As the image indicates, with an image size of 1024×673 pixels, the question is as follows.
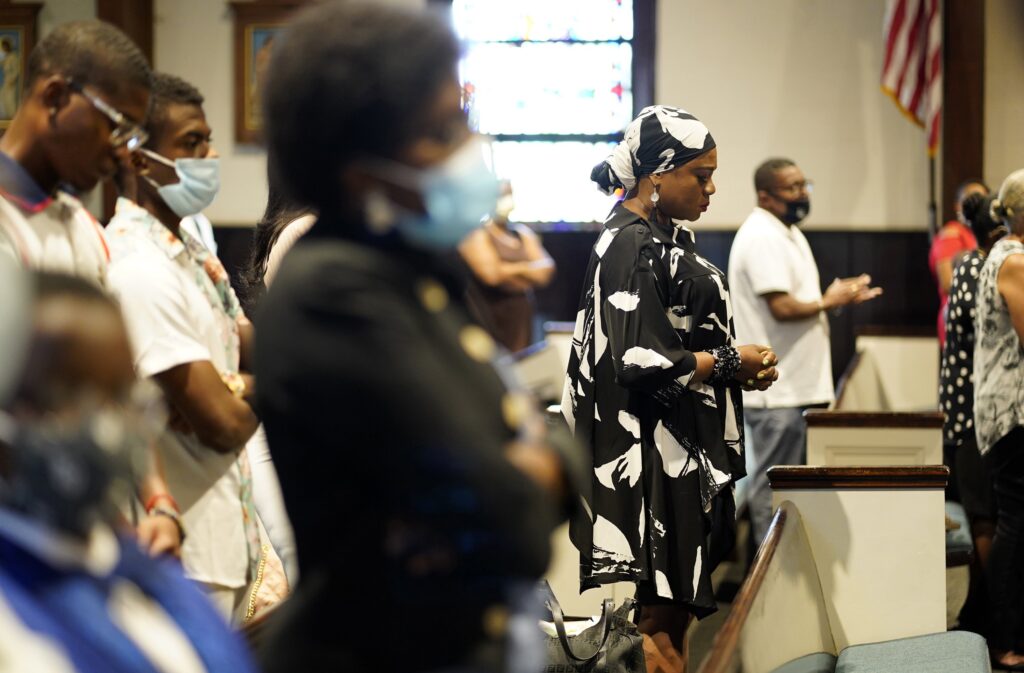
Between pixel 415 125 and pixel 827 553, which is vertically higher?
pixel 415 125

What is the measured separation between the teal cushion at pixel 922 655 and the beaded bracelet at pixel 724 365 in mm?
880

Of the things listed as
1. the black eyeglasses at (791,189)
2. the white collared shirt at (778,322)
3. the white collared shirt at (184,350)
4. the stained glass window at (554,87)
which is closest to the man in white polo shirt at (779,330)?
the white collared shirt at (778,322)

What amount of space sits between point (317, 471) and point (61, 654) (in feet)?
0.93

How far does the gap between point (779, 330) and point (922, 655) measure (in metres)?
2.79

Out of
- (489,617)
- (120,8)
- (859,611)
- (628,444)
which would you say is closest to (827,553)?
(859,611)

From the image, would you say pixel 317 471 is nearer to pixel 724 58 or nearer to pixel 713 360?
pixel 713 360

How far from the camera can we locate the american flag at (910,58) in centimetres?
948

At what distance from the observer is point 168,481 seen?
272 centimetres

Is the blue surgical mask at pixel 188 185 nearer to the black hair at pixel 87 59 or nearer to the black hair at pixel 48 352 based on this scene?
the black hair at pixel 87 59

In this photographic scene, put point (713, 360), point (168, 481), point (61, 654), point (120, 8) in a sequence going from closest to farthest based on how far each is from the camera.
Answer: point (61, 654) < point (168, 481) < point (713, 360) < point (120, 8)

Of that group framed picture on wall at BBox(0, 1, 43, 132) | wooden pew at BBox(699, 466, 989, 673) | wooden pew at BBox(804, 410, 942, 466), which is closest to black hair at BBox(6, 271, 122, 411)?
wooden pew at BBox(699, 466, 989, 673)

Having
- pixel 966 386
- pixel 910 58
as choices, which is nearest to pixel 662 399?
pixel 966 386

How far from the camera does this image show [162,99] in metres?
2.98

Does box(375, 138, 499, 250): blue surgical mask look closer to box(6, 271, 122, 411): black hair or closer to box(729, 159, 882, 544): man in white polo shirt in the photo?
box(6, 271, 122, 411): black hair
